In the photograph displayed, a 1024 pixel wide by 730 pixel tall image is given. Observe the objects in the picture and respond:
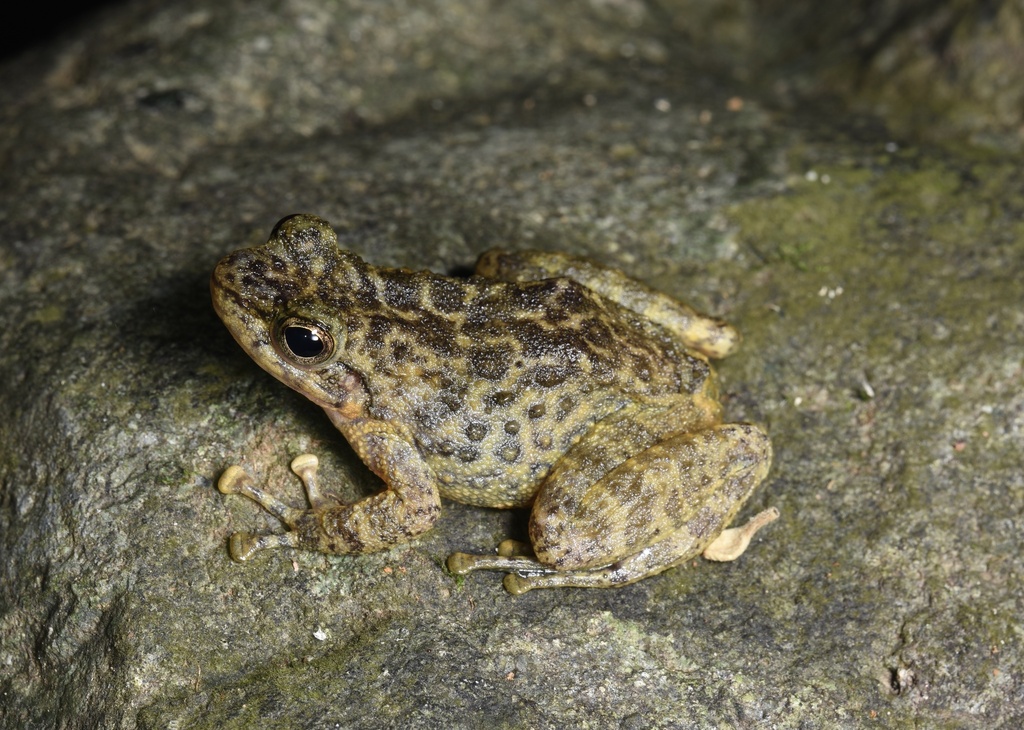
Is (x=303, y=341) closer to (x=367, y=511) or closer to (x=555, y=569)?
(x=367, y=511)

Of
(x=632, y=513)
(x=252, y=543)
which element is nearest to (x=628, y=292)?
(x=632, y=513)

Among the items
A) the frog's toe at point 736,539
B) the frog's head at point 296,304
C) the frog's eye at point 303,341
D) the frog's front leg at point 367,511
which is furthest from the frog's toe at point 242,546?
the frog's toe at point 736,539

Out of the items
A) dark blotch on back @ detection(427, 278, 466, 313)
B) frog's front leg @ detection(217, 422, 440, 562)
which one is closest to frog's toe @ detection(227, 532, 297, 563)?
frog's front leg @ detection(217, 422, 440, 562)

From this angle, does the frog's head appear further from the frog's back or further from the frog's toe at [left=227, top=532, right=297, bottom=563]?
the frog's toe at [left=227, top=532, right=297, bottom=563]

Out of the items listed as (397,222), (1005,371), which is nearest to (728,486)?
(1005,371)

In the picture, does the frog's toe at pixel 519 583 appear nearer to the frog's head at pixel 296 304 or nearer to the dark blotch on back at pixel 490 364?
the dark blotch on back at pixel 490 364

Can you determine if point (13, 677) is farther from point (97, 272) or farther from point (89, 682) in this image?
point (97, 272)

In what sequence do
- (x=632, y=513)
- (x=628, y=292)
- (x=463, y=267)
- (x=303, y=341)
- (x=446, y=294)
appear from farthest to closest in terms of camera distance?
(x=463, y=267)
(x=628, y=292)
(x=446, y=294)
(x=632, y=513)
(x=303, y=341)
